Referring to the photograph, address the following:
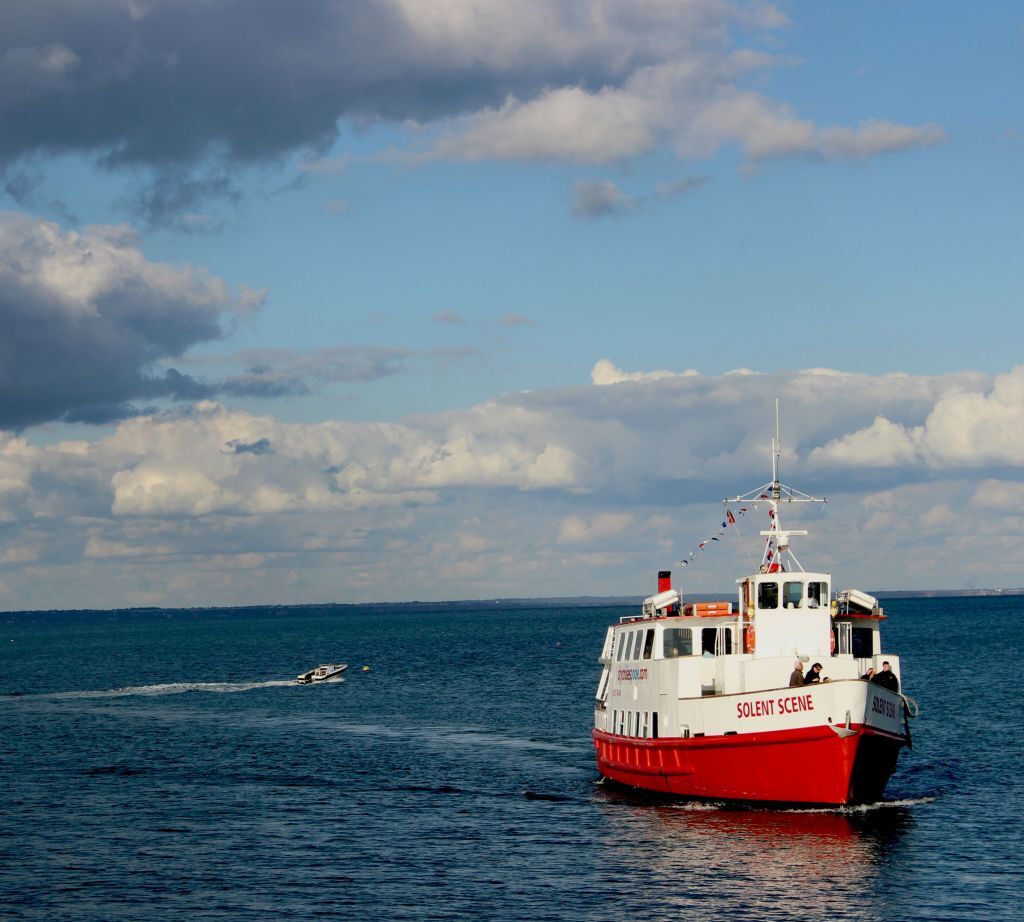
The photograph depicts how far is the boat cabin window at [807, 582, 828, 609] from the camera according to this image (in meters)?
57.1

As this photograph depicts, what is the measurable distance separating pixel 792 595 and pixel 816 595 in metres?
1.21

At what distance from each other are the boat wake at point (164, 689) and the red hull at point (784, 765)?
7944 cm

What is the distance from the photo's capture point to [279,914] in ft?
138

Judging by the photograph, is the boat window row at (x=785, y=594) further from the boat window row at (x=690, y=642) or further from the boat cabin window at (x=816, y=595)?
the boat window row at (x=690, y=642)

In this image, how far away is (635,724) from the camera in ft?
197

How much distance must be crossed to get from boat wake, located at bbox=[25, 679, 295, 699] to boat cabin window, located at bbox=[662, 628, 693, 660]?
250 ft

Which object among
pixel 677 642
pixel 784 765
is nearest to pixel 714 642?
pixel 677 642

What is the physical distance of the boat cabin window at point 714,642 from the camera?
191ft

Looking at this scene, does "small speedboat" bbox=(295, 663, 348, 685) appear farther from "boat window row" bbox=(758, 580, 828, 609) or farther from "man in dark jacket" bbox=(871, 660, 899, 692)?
"man in dark jacket" bbox=(871, 660, 899, 692)

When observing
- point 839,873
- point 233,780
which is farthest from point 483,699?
point 839,873

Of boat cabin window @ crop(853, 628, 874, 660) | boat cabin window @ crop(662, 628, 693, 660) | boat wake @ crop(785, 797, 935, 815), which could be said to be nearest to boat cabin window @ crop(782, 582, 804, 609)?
boat cabin window @ crop(853, 628, 874, 660)

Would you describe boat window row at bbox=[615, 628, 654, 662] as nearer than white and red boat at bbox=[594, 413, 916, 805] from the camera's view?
No

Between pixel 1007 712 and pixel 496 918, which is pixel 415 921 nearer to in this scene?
pixel 496 918

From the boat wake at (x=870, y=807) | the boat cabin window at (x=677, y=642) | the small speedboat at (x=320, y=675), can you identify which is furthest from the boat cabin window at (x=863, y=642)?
the small speedboat at (x=320, y=675)
